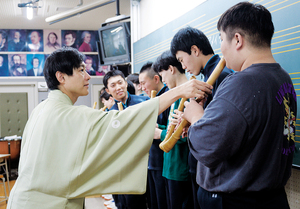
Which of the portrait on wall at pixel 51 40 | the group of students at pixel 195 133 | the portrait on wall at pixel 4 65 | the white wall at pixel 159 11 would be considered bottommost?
the group of students at pixel 195 133

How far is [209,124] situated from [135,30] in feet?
13.0

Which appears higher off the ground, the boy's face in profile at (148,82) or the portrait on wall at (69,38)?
the portrait on wall at (69,38)

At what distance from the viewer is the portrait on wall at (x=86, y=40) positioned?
734cm

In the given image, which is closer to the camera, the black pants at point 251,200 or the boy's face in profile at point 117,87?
the black pants at point 251,200

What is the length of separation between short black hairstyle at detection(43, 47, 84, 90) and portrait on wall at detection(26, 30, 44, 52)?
6.23m

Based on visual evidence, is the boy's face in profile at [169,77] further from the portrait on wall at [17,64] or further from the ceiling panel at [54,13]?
the portrait on wall at [17,64]


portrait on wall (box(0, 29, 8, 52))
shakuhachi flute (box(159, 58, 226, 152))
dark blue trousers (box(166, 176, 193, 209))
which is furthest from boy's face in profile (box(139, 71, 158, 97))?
portrait on wall (box(0, 29, 8, 52))

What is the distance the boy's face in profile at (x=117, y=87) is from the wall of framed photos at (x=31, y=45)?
462cm

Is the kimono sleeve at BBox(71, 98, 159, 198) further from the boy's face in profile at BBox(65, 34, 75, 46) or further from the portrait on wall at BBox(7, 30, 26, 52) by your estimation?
the portrait on wall at BBox(7, 30, 26, 52)

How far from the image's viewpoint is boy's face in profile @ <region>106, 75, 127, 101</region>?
302cm

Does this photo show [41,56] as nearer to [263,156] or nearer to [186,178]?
[186,178]

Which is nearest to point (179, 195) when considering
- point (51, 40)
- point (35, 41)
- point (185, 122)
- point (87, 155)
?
point (185, 122)

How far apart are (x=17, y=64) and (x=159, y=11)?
485 centimetres

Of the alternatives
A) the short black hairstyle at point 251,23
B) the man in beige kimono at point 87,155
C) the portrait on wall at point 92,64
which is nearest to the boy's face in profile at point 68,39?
the portrait on wall at point 92,64
